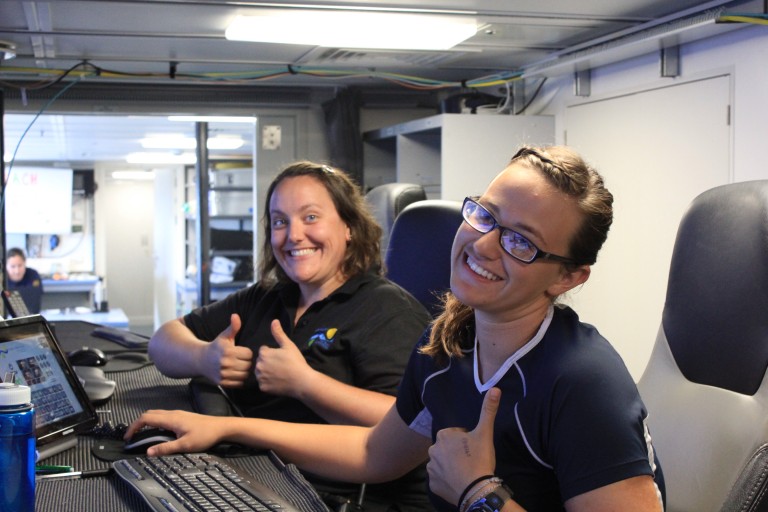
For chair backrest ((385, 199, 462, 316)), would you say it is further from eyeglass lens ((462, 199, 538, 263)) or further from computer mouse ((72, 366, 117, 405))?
eyeglass lens ((462, 199, 538, 263))

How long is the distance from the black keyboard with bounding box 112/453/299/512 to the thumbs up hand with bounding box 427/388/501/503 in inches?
9.0

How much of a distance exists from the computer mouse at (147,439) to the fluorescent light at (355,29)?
184 cm

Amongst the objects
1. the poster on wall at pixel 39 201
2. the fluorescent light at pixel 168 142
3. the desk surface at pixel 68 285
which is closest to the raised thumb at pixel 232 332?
the fluorescent light at pixel 168 142

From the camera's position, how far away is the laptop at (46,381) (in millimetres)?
1592

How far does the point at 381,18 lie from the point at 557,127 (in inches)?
58.6

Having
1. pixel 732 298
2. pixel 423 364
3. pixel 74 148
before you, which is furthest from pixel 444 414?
pixel 74 148

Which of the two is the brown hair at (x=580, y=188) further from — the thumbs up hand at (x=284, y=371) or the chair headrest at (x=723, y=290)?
the thumbs up hand at (x=284, y=371)

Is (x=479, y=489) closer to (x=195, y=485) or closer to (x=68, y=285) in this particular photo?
(x=195, y=485)

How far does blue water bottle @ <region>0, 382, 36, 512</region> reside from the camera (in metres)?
1.08

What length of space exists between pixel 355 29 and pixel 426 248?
1.18 m

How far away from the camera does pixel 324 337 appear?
193cm

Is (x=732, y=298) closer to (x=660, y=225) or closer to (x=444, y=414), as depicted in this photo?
(x=444, y=414)

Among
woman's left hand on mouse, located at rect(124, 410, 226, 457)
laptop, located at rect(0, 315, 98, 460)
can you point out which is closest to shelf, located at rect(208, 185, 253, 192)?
laptop, located at rect(0, 315, 98, 460)

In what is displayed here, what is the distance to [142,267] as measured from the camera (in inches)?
509
